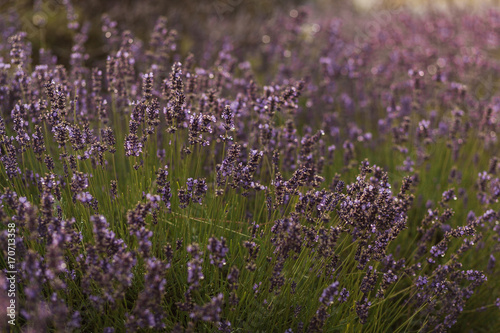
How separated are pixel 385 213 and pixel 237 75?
457 cm

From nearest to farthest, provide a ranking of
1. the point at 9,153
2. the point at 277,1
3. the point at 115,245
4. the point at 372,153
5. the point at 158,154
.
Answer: the point at 115,245
the point at 9,153
the point at 158,154
the point at 372,153
the point at 277,1

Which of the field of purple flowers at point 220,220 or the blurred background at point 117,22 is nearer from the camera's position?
the field of purple flowers at point 220,220

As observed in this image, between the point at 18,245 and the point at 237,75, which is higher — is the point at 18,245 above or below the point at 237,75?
below

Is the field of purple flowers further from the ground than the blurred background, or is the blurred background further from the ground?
the blurred background

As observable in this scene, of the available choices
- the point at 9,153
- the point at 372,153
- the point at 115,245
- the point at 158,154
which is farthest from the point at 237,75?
the point at 115,245

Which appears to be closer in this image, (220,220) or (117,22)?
(220,220)

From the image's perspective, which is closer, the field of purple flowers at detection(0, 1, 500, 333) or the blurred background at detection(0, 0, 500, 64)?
the field of purple flowers at detection(0, 1, 500, 333)

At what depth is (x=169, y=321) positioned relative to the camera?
234 cm

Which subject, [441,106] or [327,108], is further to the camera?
[441,106]

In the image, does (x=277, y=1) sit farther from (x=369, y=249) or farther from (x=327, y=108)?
(x=369, y=249)

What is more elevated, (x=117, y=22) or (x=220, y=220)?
(x=117, y=22)

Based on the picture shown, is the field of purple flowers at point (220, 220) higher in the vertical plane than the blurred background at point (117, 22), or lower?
lower

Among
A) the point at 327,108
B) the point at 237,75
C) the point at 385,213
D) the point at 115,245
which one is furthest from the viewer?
the point at 237,75

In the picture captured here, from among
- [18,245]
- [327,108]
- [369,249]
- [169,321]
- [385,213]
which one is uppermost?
[327,108]
